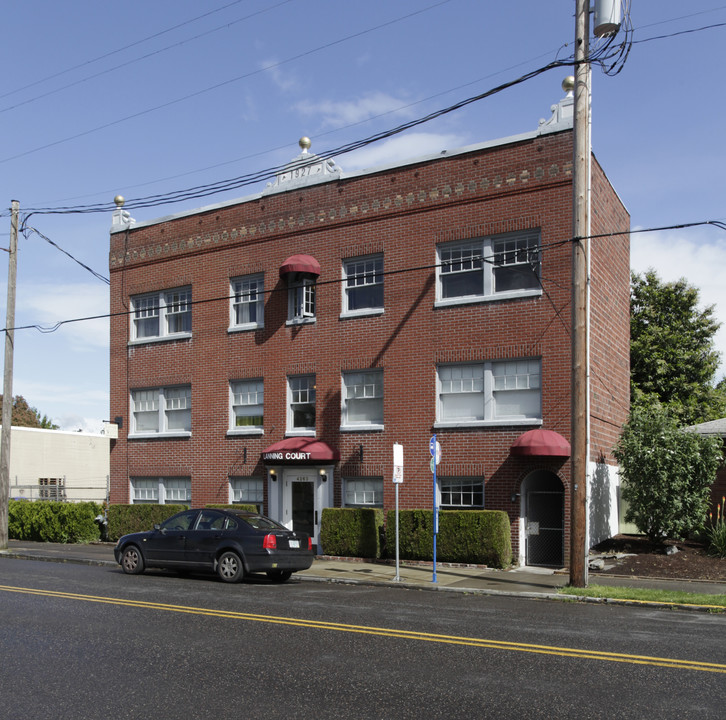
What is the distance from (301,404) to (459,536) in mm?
6539

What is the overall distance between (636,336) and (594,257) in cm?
1604

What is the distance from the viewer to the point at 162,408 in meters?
26.7

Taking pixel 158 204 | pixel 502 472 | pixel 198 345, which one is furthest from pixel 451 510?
pixel 158 204

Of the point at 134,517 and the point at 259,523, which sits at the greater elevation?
the point at 259,523

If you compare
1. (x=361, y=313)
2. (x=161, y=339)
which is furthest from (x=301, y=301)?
(x=161, y=339)

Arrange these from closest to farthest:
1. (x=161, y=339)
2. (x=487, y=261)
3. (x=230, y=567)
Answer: (x=230, y=567), (x=487, y=261), (x=161, y=339)

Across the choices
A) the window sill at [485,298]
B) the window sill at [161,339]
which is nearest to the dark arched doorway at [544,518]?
the window sill at [485,298]

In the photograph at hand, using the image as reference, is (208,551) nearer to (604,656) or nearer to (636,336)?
(604,656)

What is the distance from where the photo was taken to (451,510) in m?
20.1

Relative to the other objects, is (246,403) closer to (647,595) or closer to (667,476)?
(667,476)

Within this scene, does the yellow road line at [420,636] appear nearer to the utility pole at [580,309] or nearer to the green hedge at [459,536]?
the utility pole at [580,309]

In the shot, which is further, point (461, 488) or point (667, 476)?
point (461, 488)

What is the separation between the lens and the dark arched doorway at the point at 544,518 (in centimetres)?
1991

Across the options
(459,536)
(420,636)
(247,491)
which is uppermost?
(247,491)
